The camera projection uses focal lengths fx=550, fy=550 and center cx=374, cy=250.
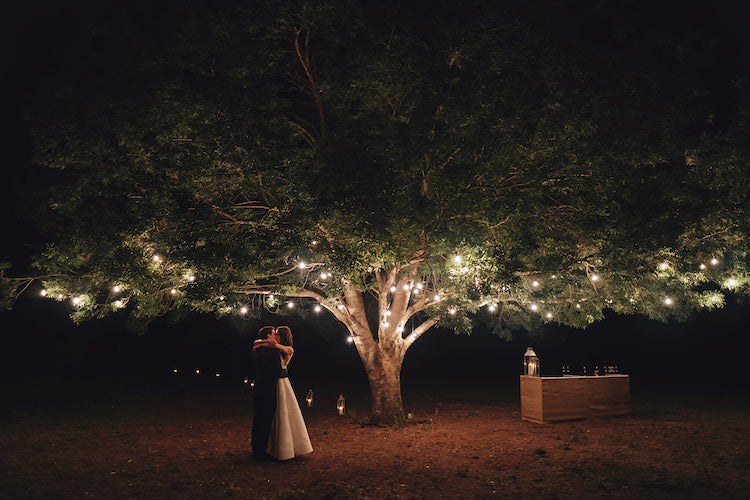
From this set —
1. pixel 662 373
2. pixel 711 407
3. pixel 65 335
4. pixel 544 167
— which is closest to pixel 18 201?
pixel 544 167

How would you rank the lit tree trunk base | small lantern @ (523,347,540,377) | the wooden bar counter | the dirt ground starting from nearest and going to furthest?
the dirt ground → the wooden bar counter → the lit tree trunk base → small lantern @ (523,347,540,377)

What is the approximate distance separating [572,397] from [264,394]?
21.1 ft

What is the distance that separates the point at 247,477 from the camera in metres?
6.51

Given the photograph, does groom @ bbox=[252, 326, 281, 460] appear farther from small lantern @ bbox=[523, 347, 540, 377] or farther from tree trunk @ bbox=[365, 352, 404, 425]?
small lantern @ bbox=[523, 347, 540, 377]

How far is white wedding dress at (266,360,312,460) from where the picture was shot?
716 cm

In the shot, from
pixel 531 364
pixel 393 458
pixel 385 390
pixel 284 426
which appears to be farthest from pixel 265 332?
pixel 531 364

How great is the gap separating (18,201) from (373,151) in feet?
26.8

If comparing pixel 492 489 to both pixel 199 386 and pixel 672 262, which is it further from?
pixel 199 386

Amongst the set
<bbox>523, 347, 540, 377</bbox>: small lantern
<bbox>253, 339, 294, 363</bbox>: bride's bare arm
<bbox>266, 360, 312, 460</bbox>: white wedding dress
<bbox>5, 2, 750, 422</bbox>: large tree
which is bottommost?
<bbox>266, 360, 312, 460</bbox>: white wedding dress

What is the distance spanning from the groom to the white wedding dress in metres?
0.07

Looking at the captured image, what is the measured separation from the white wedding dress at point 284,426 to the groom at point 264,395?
7cm

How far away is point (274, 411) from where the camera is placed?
286 inches

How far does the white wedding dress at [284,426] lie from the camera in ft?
23.5

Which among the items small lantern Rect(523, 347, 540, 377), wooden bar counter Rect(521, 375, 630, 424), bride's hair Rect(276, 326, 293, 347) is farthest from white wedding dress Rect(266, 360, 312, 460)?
small lantern Rect(523, 347, 540, 377)
